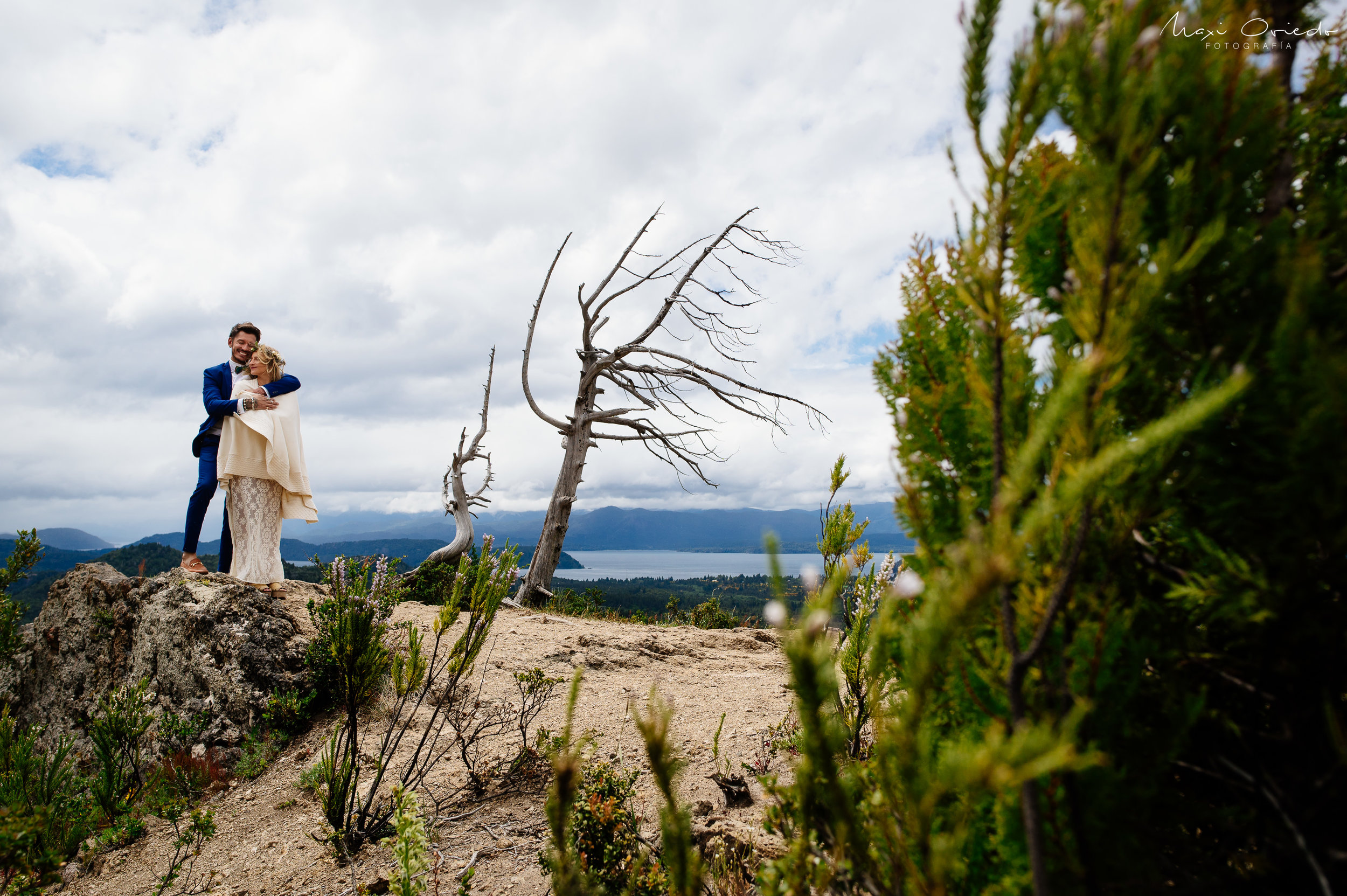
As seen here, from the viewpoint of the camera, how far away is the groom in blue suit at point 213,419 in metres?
5.64

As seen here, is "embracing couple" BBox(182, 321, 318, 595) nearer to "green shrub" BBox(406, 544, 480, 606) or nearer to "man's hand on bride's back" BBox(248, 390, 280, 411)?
"man's hand on bride's back" BBox(248, 390, 280, 411)

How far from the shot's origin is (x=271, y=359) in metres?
5.94

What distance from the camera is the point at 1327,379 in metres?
0.80

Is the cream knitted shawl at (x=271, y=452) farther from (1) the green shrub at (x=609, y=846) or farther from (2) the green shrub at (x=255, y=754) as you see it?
(1) the green shrub at (x=609, y=846)

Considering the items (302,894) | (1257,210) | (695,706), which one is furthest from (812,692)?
(695,706)

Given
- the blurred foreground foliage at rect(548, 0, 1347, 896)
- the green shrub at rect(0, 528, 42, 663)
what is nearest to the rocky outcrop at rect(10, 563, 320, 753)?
the green shrub at rect(0, 528, 42, 663)

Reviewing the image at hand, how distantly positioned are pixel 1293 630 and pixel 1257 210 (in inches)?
33.0

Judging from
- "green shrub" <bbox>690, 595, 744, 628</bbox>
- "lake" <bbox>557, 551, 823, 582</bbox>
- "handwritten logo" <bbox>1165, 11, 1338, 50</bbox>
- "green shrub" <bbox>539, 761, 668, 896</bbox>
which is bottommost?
"lake" <bbox>557, 551, 823, 582</bbox>

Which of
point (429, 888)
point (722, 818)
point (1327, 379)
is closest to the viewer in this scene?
point (1327, 379)

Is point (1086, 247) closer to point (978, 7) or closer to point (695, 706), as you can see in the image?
point (978, 7)

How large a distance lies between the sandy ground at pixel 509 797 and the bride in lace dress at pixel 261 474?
1.95 feet

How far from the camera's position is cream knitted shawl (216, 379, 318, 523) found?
5.58 m

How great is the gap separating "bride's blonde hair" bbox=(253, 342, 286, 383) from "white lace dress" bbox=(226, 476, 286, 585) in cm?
110

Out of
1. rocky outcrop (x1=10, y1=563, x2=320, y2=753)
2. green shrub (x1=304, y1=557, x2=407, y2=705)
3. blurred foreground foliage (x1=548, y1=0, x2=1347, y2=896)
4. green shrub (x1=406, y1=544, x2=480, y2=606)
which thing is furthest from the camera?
green shrub (x1=406, y1=544, x2=480, y2=606)
